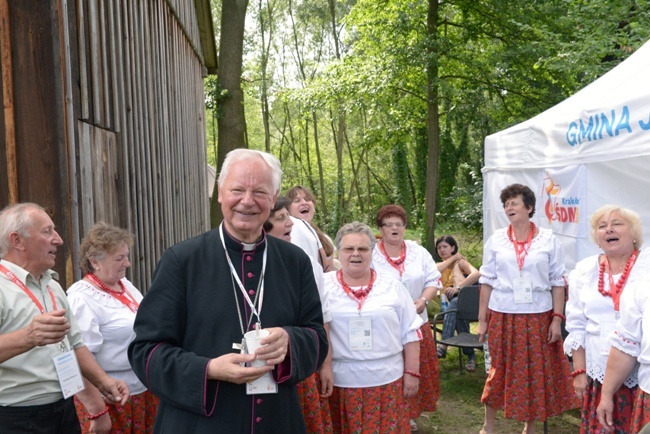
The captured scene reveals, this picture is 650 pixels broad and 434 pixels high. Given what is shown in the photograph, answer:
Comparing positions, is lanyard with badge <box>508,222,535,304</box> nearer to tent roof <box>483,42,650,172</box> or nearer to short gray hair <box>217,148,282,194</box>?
tent roof <box>483,42,650,172</box>

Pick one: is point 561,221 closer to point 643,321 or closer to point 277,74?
point 643,321

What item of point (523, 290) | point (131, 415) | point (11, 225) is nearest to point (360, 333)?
point (131, 415)

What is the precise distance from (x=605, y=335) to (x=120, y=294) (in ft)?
9.08

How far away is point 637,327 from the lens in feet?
11.2

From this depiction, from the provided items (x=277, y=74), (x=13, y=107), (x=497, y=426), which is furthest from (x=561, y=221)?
(x=277, y=74)

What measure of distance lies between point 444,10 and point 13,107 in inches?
612

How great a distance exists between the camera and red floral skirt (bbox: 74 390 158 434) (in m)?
3.48

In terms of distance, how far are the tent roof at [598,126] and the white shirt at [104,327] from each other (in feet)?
12.2

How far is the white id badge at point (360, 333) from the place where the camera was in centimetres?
400

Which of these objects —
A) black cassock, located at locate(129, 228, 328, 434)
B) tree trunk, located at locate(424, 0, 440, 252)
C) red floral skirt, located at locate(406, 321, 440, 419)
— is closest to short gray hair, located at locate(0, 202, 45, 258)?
black cassock, located at locate(129, 228, 328, 434)

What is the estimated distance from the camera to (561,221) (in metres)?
6.67

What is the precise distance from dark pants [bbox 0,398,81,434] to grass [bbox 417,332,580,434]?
12.0 ft

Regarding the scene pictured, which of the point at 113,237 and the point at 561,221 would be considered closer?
the point at 113,237

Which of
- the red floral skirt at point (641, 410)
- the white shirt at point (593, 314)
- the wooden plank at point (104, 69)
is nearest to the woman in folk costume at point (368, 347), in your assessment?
the white shirt at point (593, 314)
